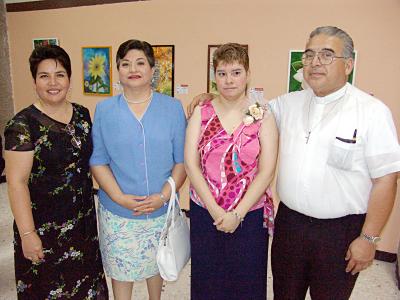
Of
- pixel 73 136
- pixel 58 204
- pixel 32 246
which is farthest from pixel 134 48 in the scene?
pixel 32 246

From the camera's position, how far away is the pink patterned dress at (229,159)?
1625 mm

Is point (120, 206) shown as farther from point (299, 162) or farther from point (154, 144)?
point (299, 162)

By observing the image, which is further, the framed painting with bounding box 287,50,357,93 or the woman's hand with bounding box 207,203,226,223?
the framed painting with bounding box 287,50,357,93

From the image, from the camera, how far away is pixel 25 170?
5.06 ft

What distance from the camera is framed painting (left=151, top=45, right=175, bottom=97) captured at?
12.4 ft

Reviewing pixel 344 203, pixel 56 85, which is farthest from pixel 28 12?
pixel 344 203

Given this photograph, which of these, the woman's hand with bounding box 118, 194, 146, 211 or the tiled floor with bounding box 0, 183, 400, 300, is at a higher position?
the woman's hand with bounding box 118, 194, 146, 211

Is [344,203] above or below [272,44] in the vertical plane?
below

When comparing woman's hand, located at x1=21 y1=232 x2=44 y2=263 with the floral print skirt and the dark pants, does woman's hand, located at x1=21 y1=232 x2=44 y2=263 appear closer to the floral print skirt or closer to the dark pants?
the floral print skirt

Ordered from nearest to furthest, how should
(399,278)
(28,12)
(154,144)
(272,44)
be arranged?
1. (154,144)
2. (399,278)
3. (272,44)
4. (28,12)

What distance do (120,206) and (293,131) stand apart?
0.95 meters

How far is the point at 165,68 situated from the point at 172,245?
250cm

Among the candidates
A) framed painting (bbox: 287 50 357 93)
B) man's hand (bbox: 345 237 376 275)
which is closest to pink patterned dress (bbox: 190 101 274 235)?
man's hand (bbox: 345 237 376 275)

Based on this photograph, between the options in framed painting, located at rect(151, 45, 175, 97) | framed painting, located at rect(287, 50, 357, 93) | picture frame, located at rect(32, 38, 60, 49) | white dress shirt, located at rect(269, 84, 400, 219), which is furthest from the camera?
picture frame, located at rect(32, 38, 60, 49)
